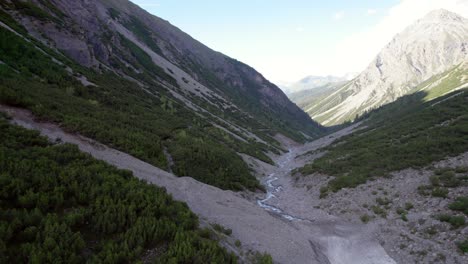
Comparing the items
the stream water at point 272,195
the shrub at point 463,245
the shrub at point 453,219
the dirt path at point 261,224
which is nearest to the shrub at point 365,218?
the dirt path at point 261,224

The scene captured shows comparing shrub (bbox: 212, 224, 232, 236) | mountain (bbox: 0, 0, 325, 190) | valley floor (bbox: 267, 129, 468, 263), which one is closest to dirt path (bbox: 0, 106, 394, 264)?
valley floor (bbox: 267, 129, 468, 263)

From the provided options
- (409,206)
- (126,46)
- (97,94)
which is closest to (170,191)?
(409,206)

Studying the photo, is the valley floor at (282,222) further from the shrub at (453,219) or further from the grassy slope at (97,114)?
the shrub at (453,219)

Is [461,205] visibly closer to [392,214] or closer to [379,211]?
[392,214]

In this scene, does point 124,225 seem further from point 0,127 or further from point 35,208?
point 0,127

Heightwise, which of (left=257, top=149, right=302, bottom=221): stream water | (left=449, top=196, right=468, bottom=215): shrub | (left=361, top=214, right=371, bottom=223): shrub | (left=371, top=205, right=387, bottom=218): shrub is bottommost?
(left=257, top=149, right=302, bottom=221): stream water

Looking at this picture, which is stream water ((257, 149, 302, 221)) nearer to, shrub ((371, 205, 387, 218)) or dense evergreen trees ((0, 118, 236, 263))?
shrub ((371, 205, 387, 218))
